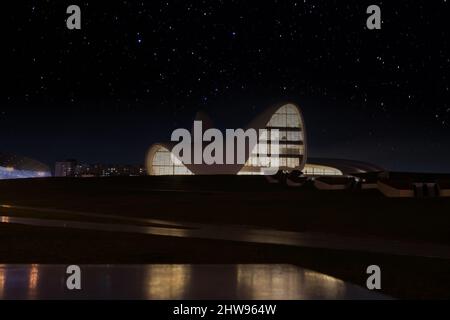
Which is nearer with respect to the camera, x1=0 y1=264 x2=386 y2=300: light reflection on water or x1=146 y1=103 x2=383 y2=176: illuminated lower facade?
x1=0 y1=264 x2=386 y2=300: light reflection on water

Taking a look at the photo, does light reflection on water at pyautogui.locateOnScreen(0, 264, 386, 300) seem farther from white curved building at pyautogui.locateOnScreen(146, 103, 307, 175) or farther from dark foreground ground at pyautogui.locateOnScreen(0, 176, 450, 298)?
white curved building at pyautogui.locateOnScreen(146, 103, 307, 175)

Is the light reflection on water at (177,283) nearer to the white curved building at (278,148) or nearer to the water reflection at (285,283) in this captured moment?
the water reflection at (285,283)

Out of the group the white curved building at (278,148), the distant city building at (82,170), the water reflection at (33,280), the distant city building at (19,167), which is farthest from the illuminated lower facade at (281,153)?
the distant city building at (82,170)

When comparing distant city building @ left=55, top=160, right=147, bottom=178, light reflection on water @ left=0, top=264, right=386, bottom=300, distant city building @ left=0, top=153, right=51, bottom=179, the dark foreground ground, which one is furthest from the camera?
distant city building @ left=55, top=160, right=147, bottom=178

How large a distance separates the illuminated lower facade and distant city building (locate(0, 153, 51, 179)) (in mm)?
38772

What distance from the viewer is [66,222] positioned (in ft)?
47.6

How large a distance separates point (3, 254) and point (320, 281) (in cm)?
562

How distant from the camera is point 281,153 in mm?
72125

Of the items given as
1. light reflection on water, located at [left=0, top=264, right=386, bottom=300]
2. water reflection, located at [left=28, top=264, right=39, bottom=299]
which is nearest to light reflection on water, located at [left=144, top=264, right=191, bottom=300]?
light reflection on water, located at [left=0, top=264, right=386, bottom=300]

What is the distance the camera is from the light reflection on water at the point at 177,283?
18.5 feet

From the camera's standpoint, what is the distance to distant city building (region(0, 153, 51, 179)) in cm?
9831

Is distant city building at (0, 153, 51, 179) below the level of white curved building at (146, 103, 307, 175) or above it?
below

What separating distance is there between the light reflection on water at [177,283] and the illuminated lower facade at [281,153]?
63489 mm
